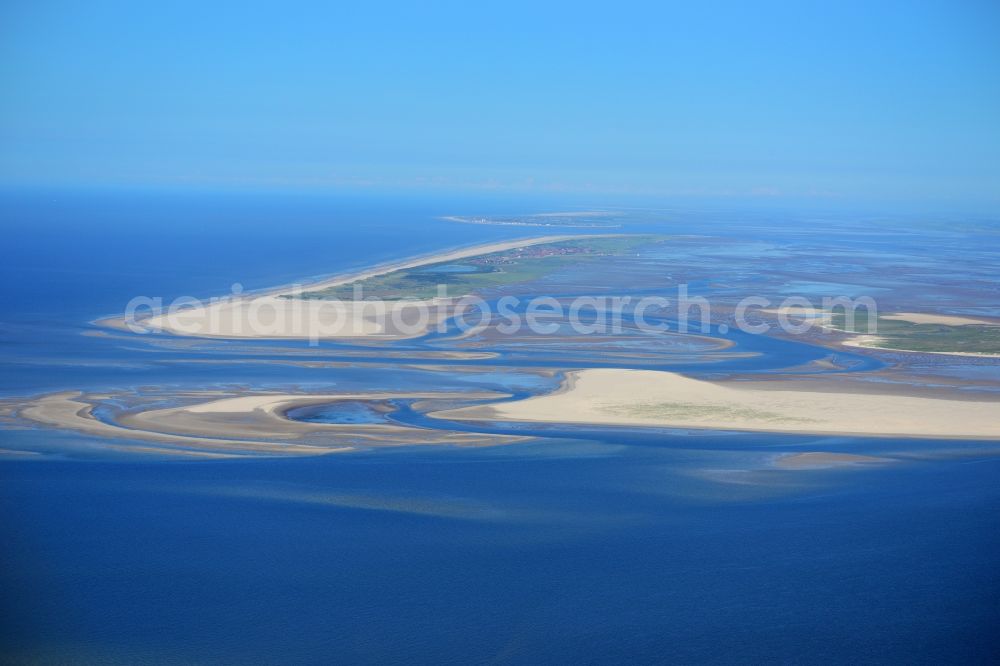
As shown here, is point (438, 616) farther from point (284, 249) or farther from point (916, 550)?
point (284, 249)

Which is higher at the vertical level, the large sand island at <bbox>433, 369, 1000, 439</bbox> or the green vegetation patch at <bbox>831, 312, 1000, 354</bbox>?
the green vegetation patch at <bbox>831, 312, 1000, 354</bbox>

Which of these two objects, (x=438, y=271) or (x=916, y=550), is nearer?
(x=916, y=550)

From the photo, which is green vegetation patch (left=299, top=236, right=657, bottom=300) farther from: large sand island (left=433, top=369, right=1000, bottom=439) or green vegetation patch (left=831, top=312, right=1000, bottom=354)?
large sand island (left=433, top=369, right=1000, bottom=439)

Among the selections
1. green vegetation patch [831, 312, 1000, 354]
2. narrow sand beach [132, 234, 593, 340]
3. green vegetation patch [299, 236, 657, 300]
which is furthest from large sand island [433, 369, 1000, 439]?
green vegetation patch [299, 236, 657, 300]

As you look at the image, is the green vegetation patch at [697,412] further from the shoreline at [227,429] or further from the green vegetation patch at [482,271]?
the green vegetation patch at [482,271]

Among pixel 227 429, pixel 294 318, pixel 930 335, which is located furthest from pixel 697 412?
pixel 294 318

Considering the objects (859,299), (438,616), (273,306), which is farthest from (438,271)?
(438,616)
